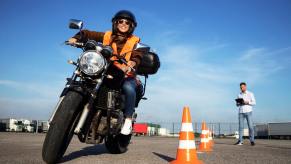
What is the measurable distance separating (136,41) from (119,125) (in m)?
1.45

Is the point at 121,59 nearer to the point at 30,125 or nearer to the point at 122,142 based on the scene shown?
the point at 122,142

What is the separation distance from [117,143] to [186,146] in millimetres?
1527

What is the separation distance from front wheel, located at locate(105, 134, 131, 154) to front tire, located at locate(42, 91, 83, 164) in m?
1.61

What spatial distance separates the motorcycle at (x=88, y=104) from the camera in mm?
3316

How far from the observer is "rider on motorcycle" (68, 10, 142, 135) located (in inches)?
174

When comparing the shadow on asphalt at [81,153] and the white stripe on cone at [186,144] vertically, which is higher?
the white stripe on cone at [186,144]

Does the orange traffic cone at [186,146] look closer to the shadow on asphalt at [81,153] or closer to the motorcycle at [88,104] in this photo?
the motorcycle at [88,104]

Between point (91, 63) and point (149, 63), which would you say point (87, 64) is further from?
point (149, 63)

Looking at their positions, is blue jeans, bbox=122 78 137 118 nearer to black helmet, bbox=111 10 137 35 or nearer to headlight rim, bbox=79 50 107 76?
headlight rim, bbox=79 50 107 76

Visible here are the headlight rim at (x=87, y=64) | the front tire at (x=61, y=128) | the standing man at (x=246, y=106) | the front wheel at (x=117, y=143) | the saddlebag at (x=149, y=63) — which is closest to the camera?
the front tire at (x=61, y=128)

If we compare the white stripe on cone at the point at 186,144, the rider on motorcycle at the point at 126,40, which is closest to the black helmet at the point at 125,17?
the rider on motorcycle at the point at 126,40

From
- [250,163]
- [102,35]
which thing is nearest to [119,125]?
[102,35]

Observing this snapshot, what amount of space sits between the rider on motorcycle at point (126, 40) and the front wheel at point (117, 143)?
82 centimetres

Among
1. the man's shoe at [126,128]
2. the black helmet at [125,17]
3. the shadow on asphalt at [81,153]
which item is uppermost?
the black helmet at [125,17]
